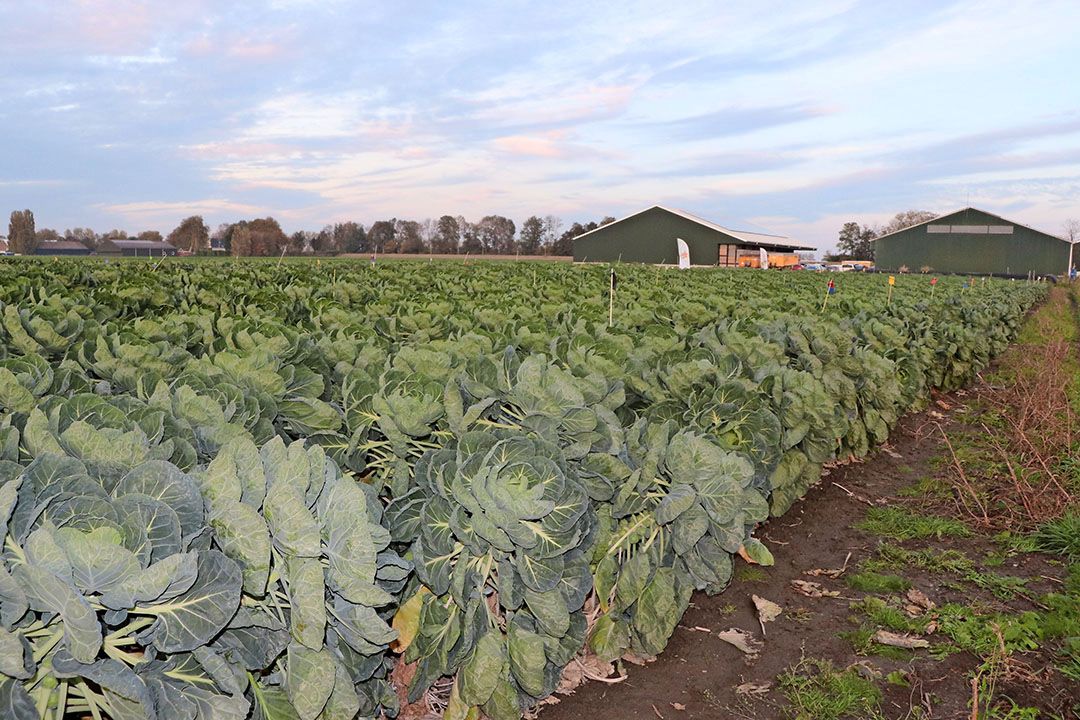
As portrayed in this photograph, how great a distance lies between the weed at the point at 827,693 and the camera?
351 centimetres

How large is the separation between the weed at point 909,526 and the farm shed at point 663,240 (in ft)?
184

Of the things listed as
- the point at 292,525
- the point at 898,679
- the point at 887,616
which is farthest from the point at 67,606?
the point at 887,616

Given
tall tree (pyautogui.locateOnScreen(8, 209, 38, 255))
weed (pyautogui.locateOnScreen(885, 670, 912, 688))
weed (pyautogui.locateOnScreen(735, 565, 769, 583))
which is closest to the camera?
weed (pyautogui.locateOnScreen(885, 670, 912, 688))

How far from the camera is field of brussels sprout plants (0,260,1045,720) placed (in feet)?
6.34

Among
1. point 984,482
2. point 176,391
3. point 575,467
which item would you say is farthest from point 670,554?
point 984,482

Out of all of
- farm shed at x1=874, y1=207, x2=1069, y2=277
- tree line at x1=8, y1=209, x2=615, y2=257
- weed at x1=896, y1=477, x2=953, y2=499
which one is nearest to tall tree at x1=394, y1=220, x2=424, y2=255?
tree line at x1=8, y1=209, x2=615, y2=257

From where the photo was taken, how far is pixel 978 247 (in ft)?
232

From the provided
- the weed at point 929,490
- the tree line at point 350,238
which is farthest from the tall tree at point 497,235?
the weed at point 929,490

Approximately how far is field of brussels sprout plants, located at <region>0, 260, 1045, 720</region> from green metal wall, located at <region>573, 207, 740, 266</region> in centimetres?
5826

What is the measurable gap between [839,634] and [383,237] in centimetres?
7134

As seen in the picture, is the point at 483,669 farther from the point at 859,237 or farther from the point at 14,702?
the point at 859,237

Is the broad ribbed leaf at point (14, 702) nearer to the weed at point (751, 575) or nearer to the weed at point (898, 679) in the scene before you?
the weed at point (898, 679)

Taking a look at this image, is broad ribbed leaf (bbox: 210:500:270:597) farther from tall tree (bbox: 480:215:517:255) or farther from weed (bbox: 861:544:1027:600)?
tall tree (bbox: 480:215:517:255)

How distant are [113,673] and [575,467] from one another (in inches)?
71.0
